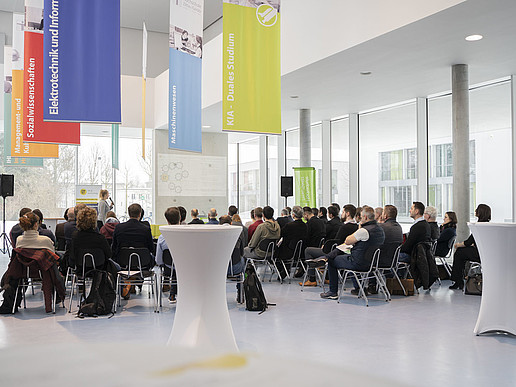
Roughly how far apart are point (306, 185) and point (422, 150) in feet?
9.98

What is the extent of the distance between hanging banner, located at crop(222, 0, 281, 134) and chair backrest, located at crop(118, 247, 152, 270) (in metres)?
2.12

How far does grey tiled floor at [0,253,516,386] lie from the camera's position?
13.3 ft

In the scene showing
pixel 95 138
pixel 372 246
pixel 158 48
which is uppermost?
pixel 158 48

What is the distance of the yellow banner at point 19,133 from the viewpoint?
10422mm

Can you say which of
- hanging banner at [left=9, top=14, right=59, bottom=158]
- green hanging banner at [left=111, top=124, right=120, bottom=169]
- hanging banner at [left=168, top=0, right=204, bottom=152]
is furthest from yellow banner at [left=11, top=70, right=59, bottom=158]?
hanging banner at [left=168, top=0, right=204, bottom=152]

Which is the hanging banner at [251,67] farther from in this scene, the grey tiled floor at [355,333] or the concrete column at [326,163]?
the concrete column at [326,163]

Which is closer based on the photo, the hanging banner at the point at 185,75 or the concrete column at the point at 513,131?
the hanging banner at the point at 185,75

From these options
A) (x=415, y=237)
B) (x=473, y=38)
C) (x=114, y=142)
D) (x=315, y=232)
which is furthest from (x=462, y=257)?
(x=114, y=142)

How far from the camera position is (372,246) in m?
6.66

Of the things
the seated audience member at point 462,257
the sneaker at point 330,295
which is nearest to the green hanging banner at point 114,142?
the sneaker at point 330,295

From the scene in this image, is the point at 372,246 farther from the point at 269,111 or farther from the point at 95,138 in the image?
the point at 95,138

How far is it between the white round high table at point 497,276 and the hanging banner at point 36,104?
7121 millimetres

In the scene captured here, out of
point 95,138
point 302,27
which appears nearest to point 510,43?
point 302,27

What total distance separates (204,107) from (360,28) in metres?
6.38
